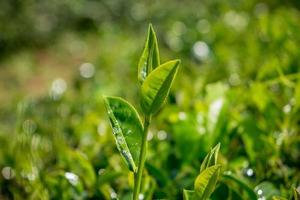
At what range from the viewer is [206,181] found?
4.26 ft

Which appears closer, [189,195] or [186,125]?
[189,195]

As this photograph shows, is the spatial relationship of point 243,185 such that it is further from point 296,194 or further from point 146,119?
point 146,119

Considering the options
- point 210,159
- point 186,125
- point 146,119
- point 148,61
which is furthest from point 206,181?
point 186,125

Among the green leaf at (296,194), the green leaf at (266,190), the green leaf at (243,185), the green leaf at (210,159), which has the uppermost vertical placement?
the green leaf at (210,159)

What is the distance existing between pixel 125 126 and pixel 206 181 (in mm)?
218

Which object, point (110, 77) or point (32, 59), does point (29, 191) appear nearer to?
point (110, 77)

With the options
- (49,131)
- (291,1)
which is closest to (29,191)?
(49,131)

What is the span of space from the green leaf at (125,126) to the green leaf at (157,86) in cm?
8

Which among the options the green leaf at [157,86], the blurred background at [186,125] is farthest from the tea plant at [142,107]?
the blurred background at [186,125]

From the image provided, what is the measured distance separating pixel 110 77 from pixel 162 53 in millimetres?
777

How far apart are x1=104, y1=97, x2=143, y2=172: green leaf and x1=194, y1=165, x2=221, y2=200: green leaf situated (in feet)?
0.48

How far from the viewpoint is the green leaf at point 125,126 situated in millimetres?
1373

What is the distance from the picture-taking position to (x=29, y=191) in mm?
1776

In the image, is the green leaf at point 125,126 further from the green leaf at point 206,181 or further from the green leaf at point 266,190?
the green leaf at point 266,190
